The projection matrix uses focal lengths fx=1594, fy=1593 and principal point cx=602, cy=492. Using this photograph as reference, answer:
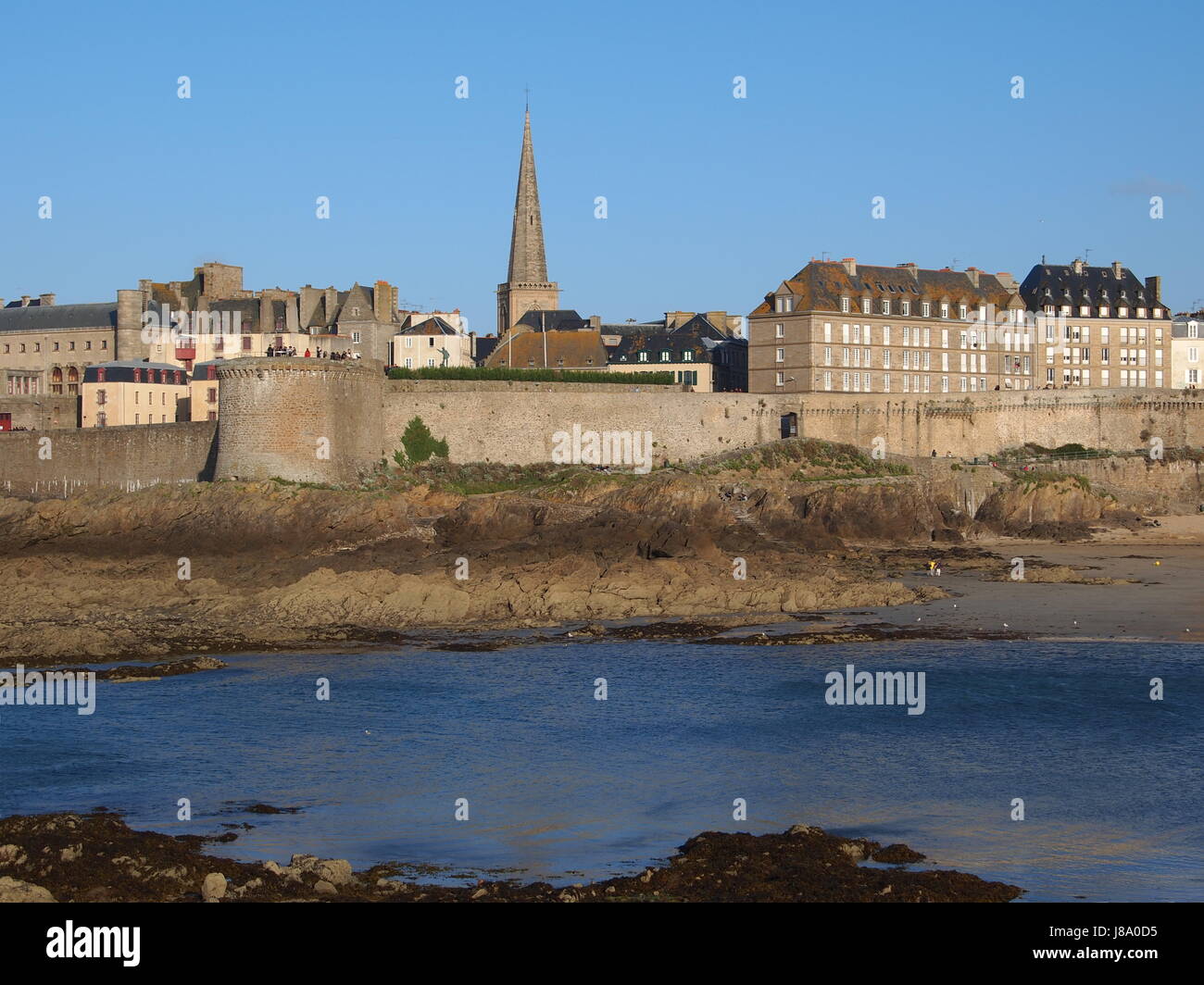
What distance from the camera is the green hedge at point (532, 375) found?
4603 centimetres

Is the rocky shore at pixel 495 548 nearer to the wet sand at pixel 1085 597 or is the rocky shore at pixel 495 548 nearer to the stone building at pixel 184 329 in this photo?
the wet sand at pixel 1085 597

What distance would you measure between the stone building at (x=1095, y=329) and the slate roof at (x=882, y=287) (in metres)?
2.21

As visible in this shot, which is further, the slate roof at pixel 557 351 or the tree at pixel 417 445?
the slate roof at pixel 557 351

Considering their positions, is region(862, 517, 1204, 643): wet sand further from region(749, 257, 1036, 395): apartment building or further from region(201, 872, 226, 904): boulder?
region(201, 872, 226, 904): boulder

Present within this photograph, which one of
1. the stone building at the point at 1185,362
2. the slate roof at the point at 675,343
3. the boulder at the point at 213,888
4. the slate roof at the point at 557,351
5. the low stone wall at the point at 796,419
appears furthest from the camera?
the stone building at the point at 1185,362

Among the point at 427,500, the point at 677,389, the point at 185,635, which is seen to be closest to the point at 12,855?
the point at 185,635

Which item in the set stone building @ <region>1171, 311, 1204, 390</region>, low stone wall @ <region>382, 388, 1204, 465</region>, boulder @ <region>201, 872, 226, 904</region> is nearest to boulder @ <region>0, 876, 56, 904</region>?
boulder @ <region>201, 872, 226, 904</region>

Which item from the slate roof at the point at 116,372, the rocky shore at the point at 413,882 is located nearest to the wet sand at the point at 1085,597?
the rocky shore at the point at 413,882

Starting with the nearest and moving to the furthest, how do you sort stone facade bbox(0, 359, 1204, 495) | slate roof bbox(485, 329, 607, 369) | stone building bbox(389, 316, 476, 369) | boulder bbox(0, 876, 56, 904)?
boulder bbox(0, 876, 56, 904) → stone facade bbox(0, 359, 1204, 495) → slate roof bbox(485, 329, 607, 369) → stone building bbox(389, 316, 476, 369)

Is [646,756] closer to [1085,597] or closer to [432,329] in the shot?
[1085,597]

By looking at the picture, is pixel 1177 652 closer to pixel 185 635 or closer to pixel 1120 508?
pixel 185 635

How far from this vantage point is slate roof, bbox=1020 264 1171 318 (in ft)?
189

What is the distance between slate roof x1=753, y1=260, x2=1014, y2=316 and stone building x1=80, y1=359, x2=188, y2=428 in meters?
19.2
